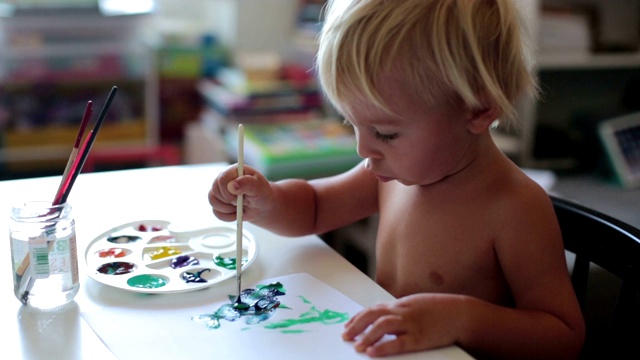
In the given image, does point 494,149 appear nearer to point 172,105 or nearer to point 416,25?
point 416,25

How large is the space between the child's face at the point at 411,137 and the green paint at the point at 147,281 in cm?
26

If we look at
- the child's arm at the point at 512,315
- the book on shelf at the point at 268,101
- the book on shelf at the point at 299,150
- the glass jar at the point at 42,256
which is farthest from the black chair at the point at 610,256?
the book on shelf at the point at 268,101

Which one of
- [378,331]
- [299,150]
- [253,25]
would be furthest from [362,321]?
[253,25]

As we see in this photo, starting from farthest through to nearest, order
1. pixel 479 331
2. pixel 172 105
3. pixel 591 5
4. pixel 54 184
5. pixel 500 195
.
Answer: pixel 172 105, pixel 591 5, pixel 54 184, pixel 500 195, pixel 479 331

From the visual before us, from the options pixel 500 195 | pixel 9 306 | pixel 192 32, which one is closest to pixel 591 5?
pixel 192 32

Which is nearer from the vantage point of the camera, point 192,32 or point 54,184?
point 54,184

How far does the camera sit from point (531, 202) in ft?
2.55

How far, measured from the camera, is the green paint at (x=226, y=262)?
2.65ft

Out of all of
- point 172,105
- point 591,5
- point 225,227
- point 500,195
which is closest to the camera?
point 500,195

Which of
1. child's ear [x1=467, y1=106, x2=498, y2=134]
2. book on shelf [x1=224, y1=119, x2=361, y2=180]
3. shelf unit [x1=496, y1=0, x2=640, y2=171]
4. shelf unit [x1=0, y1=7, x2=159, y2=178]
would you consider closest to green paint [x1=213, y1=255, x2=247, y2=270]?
child's ear [x1=467, y1=106, x2=498, y2=134]

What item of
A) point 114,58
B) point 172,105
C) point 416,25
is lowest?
point 172,105

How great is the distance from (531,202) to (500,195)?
0.04m

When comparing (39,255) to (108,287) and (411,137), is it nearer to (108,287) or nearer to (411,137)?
(108,287)

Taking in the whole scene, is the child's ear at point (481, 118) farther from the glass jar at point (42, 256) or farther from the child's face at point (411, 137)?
the glass jar at point (42, 256)
